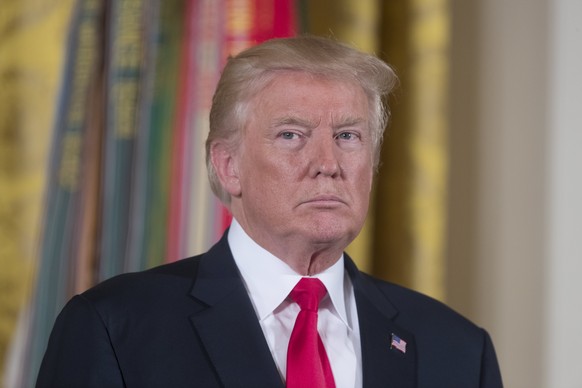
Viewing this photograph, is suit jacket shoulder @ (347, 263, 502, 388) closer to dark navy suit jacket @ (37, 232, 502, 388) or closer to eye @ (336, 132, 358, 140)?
dark navy suit jacket @ (37, 232, 502, 388)

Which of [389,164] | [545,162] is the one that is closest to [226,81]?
[389,164]

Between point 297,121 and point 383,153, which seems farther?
point 383,153

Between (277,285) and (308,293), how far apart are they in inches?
2.4

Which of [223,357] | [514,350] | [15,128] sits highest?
[15,128]

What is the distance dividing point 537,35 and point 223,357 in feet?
5.06

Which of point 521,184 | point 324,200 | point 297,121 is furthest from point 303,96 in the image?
point 521,184

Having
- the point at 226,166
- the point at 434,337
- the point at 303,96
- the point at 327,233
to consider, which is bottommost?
the point at 434,337

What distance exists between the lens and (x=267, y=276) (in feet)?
6.82

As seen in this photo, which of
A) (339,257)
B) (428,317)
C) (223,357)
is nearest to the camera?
(223,357)

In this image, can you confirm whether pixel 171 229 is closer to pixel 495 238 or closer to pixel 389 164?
pixel 389 164

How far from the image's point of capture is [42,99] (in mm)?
2725

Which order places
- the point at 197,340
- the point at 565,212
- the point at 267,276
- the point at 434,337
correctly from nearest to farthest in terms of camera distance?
the point at 197,340 → the point at 267,276 → the point at 434,337 → the point at 565,212

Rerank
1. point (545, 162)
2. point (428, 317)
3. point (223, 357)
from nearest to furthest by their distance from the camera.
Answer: point (223, 357) < point (428, 317) < point (545, 162)

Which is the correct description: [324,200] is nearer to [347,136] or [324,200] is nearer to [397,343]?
[347,136]
